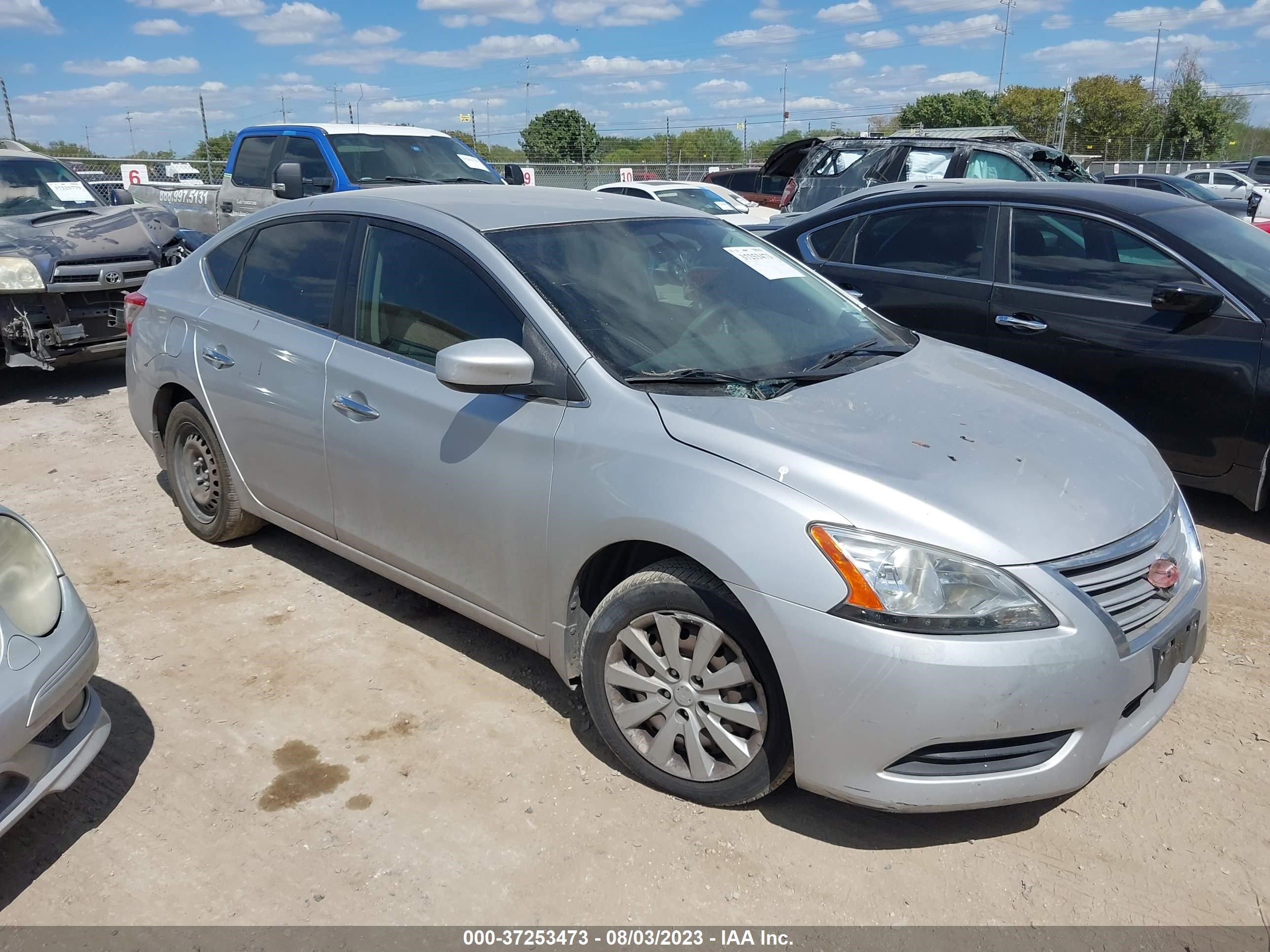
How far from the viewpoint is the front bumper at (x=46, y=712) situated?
2.32m

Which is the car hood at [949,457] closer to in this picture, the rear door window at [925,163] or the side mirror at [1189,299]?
the side mirror at [1189,299]

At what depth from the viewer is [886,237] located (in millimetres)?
5820

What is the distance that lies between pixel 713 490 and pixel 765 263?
161cm

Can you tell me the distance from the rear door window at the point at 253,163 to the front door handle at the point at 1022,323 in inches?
304

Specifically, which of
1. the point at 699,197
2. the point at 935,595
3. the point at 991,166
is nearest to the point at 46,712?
the point at 935,595

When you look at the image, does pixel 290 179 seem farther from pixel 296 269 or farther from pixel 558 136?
pixel 558 136

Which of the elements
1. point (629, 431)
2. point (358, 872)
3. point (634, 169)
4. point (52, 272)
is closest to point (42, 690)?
point (358, 872)

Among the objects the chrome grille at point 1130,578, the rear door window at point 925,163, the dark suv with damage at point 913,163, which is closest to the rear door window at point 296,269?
the chrome grille at point 1130,578

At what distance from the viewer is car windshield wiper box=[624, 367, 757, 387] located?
2928 mm

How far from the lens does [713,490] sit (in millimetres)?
2564

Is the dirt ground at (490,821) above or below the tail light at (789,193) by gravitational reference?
below

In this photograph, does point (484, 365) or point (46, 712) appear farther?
point (484, 365)
